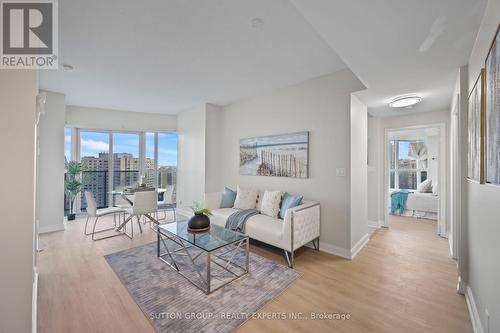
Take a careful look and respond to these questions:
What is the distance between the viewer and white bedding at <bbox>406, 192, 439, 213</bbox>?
5.03 metres

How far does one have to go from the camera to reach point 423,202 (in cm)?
516

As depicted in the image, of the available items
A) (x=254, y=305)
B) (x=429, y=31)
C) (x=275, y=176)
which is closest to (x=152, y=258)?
(x=254, y=305)

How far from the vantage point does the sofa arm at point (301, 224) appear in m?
2.61

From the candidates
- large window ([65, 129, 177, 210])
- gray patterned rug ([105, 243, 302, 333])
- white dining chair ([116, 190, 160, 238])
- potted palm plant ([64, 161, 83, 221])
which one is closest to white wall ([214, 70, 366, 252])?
gray patterned rug ([105, 243, 302, 333])

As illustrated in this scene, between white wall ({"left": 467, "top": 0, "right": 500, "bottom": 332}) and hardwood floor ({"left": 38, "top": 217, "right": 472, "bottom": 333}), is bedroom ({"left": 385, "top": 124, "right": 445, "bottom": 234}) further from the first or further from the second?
white wall ({"left": 467, "top": 0, "right": 500, "bottom": 332})

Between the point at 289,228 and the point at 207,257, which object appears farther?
the point at 289,228

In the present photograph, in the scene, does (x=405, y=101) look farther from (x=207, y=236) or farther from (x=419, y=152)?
(x=419, y=152)

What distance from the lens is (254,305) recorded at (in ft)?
6.34

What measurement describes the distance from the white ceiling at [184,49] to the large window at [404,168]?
567cm

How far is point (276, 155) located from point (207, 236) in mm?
1910

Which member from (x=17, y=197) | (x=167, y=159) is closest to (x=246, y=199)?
(x=17, y=197)

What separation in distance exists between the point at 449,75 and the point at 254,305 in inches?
125

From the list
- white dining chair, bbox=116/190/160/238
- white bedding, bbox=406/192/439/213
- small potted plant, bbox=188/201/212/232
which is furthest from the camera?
white bedding, bbox=406/192/439/213

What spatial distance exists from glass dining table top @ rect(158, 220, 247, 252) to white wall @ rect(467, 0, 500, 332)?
2.00 metres
